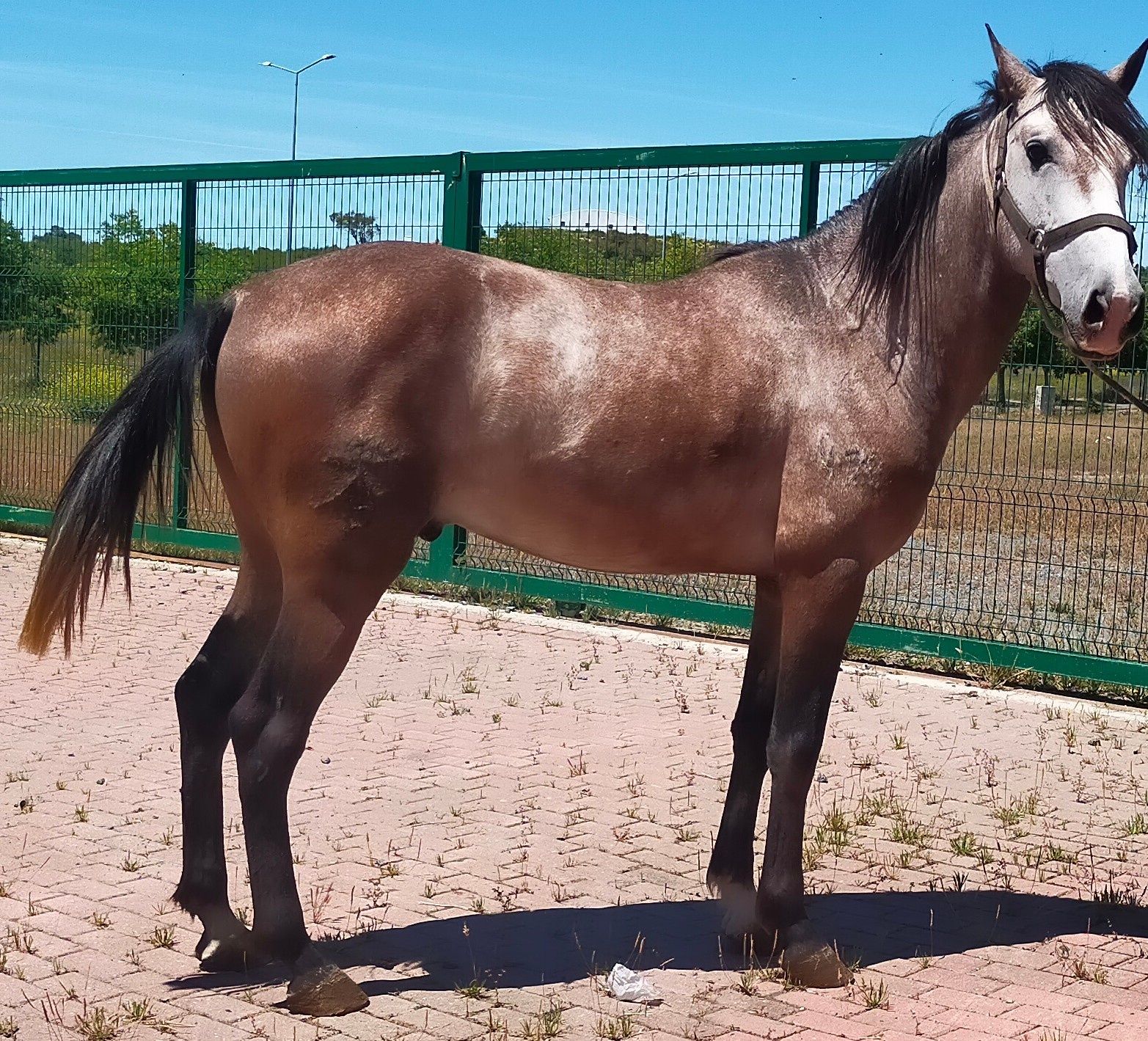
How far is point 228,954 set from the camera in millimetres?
4090

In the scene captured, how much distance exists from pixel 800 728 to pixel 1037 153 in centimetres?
178

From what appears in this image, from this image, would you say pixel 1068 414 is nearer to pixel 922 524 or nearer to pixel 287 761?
pixel 922 524

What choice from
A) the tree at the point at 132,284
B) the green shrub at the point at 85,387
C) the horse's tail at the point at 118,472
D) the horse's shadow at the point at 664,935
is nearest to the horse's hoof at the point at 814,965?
the horse's shadow at the point at 664,935

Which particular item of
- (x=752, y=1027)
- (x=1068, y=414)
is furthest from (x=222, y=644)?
(x=1068, y=414)

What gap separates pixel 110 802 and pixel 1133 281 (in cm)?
423

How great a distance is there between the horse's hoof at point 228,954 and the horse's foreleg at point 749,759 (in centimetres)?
148

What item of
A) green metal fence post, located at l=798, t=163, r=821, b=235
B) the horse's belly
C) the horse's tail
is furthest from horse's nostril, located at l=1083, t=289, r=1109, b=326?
green metal fence post, located at l=798, t=163, r=821, b=235

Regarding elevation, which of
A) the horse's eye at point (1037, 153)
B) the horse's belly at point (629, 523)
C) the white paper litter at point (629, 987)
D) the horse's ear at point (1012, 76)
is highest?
the horse's ear at point (1012, 76)

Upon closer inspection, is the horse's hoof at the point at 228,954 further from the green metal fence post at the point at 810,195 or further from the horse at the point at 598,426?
the green metal fence post at the point at 810,195

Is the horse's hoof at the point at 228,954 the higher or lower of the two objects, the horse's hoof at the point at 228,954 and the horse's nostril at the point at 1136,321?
the lower

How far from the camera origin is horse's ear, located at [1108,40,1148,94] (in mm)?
4020

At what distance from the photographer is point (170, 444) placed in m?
4.23

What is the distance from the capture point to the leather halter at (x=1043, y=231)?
376 centimetres

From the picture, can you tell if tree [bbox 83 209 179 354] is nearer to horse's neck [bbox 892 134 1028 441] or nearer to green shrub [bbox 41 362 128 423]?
green shrub [bbox 41 362 128 423]
